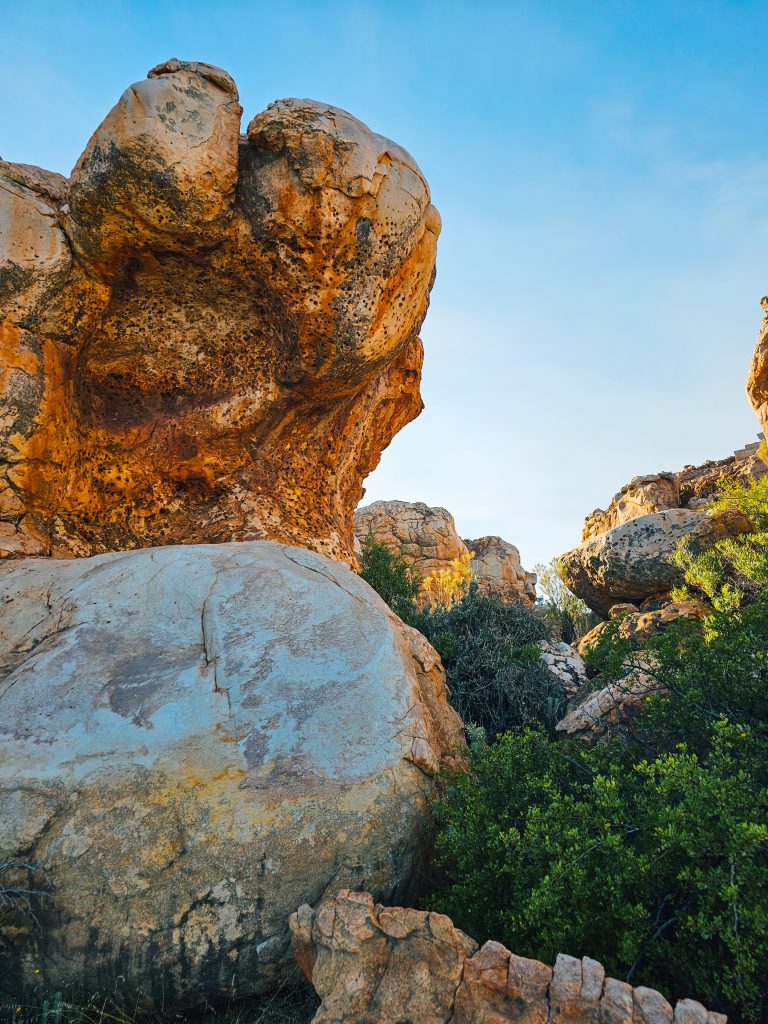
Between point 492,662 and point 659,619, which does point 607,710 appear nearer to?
point 492,662

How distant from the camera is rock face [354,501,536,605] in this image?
1008 inches

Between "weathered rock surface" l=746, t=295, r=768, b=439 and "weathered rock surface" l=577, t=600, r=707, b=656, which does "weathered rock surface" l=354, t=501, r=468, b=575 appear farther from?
"weathered rock surface" l=577, t=600, r=707, b=656

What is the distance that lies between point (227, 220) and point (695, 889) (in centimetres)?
658

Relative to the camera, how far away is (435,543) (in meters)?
Answer: 26.2

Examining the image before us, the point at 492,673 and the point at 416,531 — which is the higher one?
the point at 416,531

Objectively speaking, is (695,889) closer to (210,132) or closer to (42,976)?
(42,976)

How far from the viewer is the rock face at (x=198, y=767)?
3.39 m

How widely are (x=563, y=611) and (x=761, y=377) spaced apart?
23.6 ft

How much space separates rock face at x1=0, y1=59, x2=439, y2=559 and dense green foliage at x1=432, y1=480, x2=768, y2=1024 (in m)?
4.43

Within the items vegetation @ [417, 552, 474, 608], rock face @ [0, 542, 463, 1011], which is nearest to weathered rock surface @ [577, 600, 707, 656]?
rock face @ [0, 542, 463, 1011]

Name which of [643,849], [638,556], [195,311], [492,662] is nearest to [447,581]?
[638,556]

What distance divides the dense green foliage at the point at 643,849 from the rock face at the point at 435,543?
65.3 feet

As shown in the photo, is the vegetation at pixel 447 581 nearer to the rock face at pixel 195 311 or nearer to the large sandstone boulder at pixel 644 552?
the large sandstone boulder at pixel 644 552

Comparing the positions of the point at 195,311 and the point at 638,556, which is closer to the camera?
the point at 195,311
